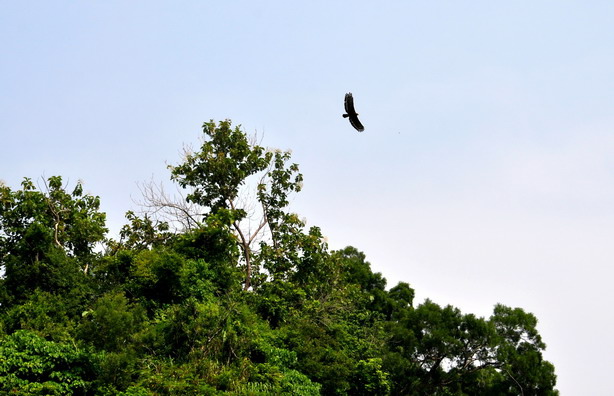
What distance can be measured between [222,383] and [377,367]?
5.00m

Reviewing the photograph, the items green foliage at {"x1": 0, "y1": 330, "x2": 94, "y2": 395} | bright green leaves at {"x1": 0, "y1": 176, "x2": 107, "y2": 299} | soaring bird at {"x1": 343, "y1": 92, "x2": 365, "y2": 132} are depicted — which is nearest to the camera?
soaring bird at {"x1": 343, "y1": 92, "x2": 365, "y2": 132}

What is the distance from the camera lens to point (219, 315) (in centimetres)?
1359

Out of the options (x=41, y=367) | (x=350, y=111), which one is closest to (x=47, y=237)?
(x=41, y=367)

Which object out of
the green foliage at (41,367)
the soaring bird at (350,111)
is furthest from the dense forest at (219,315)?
the soaring bird at (350,111)

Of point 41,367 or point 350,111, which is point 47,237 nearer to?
point 41,367

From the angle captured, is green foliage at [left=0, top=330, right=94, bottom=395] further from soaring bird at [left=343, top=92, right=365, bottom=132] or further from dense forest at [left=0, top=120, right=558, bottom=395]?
soaring bird at [left=343, top=92, right=365, bottom=132]

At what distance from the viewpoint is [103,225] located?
18.2 meters

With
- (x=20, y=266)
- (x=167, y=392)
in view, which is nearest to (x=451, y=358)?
(x=167, y=392)

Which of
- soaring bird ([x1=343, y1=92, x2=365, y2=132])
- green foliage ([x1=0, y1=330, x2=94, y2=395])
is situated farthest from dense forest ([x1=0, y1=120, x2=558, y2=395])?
soaring bird ([x1=343, y1=92, x2=365, y2=132])

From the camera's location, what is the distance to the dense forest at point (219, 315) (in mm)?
12469

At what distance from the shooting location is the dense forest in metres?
12.5

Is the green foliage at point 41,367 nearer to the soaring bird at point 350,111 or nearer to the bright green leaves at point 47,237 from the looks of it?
the bright green leaves at point 47,237

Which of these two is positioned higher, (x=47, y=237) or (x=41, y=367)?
(x=47, y=237)

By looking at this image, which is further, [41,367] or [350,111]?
[41,367]
